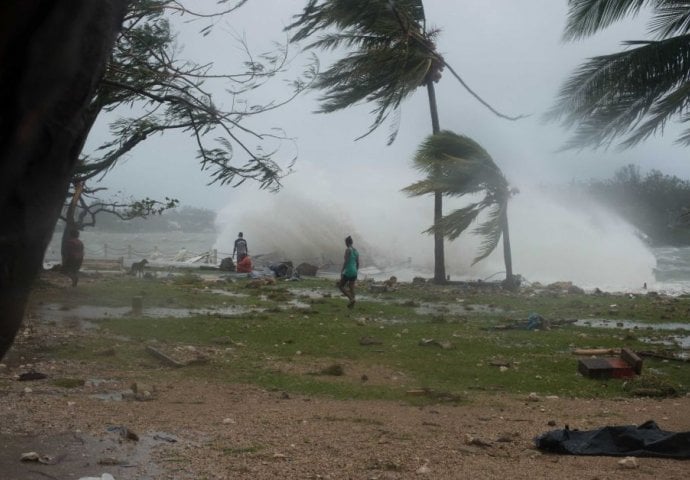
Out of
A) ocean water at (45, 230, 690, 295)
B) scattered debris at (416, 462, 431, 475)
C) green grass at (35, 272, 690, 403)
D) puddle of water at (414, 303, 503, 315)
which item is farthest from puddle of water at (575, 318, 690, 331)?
ocean water at (45, 230, 690, 295)

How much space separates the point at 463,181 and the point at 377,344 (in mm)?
12298

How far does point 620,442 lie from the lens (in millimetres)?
5797

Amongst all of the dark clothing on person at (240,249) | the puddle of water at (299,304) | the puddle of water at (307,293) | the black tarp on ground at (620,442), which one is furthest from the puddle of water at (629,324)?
the dark clothing on person at (240,249)

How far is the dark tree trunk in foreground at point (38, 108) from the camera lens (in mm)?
1945

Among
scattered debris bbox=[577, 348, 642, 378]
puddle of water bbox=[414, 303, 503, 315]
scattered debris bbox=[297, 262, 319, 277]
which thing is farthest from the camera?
scattered debris bbox=[297, 262, 319, 277]

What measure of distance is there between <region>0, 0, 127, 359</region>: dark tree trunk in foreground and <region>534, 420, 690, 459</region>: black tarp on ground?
465 centimetres

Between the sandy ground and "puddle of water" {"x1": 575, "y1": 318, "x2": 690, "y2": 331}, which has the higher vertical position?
"puddle of water" {"x1": 575, "y1": 318, "x2": 690, "y2": 331}

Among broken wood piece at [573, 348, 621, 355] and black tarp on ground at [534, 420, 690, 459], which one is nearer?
black tarp on ground at [534, 420, 690, 459]

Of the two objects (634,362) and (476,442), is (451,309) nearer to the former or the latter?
(634,362)

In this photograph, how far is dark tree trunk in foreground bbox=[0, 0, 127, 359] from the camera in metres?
1.95

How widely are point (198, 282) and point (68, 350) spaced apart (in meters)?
11.9

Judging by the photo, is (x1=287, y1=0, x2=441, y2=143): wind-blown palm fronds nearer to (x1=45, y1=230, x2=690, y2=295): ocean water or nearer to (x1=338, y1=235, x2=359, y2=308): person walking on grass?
(x1=338, y1=235, x2=359, y2=308): person walking on grass

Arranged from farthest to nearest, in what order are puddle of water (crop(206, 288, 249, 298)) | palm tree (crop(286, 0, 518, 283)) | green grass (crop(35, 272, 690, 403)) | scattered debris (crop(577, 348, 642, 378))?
puddle of water (crop(206, 288, 249, 298)) < scattered debris (crop(577, 348, 642, 378)) < green grass (crop(35, 272, 690, 403)) < palm tree (crop(286, 0, 518, 283))

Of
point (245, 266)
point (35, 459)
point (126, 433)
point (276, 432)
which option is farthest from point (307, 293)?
point (35, 459)
